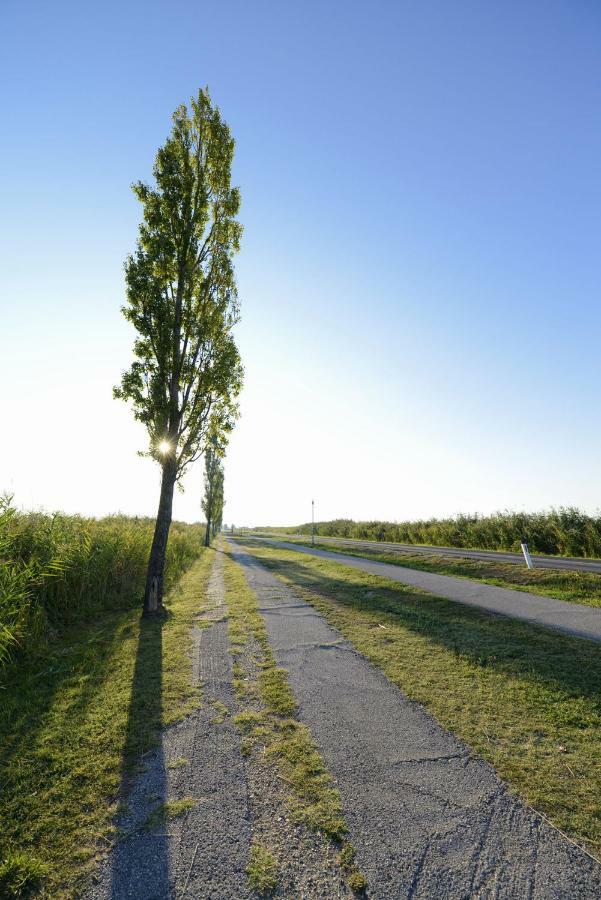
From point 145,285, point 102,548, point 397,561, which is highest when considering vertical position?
point 145,285

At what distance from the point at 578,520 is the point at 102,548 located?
2187cm

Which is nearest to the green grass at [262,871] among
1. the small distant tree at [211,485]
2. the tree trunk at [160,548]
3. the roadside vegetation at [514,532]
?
the tree trunk at [160,548]

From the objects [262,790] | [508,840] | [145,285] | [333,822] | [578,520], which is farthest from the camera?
[578,520]

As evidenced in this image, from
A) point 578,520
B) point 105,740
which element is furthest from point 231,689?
point 578,520

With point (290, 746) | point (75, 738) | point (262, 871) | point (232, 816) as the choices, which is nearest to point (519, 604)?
point (290, 746)

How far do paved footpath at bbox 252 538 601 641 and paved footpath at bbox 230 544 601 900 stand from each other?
4.09 meters

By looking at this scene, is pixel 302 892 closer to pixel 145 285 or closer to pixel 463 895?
pixel 463 895

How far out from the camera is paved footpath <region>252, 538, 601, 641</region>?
6.64 metres

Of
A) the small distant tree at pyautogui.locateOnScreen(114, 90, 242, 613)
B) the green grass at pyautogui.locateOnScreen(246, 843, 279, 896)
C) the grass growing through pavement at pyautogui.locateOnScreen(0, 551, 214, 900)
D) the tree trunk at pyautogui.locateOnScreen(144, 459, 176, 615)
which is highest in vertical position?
the small distant tree at pyautogui.locateOnScreen(114, 90, 242, 613)

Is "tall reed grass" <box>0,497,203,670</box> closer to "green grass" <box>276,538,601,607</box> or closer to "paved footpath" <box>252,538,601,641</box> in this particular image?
"paved footpath" <box>252,538,601,641</box>

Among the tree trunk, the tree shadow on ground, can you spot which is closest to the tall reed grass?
the tree trunk

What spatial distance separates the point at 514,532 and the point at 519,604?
1632 cm

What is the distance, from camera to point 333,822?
98.9 inches

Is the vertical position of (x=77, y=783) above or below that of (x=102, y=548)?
below
